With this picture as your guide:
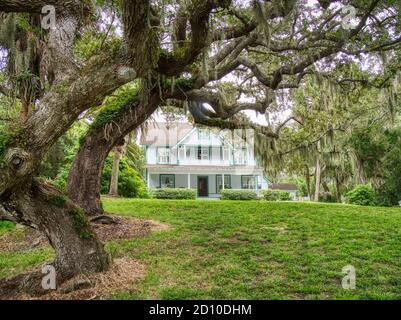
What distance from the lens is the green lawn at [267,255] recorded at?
4.42 metres

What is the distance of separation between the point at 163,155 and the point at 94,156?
1844 cm

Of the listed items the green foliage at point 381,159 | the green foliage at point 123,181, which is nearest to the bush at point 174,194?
the green foliage at point 123,181

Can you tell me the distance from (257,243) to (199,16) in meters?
4.36

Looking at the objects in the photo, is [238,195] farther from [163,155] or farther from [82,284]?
[82,284]

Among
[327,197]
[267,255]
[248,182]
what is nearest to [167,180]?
[248,182]

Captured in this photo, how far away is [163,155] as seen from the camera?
2678 centimetres

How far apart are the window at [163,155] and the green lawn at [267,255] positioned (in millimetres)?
16753

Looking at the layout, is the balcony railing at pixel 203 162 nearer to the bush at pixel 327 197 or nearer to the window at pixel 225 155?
the window at pixel 225 155

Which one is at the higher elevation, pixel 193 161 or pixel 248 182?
pixel 193 161

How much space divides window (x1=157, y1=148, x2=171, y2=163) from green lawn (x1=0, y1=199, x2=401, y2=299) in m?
16.8

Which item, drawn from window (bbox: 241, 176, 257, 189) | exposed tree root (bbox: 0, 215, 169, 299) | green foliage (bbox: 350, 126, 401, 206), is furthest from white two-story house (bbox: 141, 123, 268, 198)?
exposed tree root (bbox: 0, 215, 169, 299)

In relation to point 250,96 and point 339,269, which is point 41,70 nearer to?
point 250,96

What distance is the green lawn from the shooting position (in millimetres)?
4418

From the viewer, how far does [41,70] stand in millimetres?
8070
